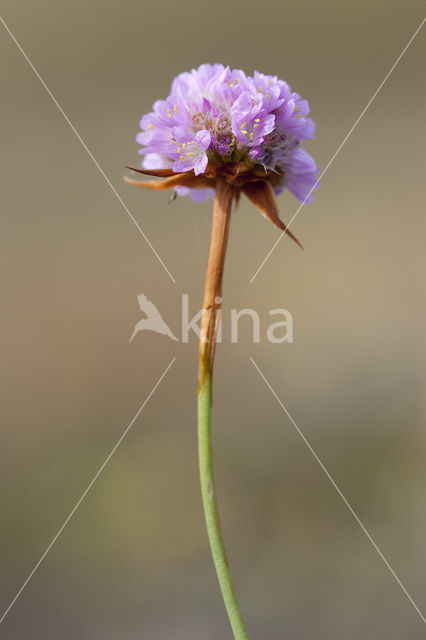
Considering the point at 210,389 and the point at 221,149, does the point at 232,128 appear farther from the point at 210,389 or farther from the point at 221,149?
the point at 210,389

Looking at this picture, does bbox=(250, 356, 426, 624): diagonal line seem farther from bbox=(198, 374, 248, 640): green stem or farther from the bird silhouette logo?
bbox=(198, 374, 248, 640): green stem

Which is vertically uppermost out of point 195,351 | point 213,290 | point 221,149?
point 195,351

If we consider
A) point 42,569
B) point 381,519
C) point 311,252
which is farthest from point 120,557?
point 311,252

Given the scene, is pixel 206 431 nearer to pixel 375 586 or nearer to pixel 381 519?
pixel 375 586

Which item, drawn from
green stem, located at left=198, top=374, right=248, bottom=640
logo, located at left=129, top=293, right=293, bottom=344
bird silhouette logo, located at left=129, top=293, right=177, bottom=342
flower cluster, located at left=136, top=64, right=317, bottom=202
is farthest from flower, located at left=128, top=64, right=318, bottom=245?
bird silhouette logo, located at left=129, top=293, right=177, bottom=342

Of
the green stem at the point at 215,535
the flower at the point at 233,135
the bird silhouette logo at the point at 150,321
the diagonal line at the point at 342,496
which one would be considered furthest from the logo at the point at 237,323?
the green stem at the point at 215,535

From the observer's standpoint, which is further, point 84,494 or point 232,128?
point 84,494

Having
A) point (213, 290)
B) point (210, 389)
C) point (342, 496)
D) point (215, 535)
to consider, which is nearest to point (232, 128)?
point (213, 290)
